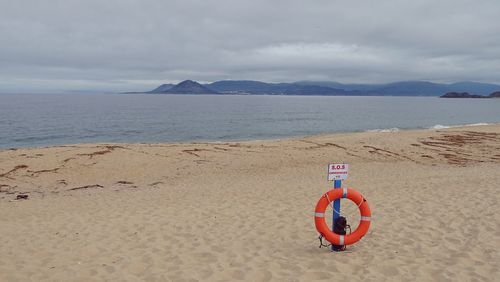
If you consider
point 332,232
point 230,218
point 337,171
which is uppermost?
point 337,171

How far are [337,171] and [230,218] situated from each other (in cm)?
303

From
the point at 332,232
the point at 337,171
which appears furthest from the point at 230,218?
the point at 337,171

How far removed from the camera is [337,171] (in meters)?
5.74

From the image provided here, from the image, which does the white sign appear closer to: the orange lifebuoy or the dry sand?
the orange lifebuoy

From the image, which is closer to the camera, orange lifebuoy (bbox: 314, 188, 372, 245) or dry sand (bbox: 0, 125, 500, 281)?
dry sand (bbox: 0, 125, 500, 281)

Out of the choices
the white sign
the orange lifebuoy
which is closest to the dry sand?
the orange lifebuoy

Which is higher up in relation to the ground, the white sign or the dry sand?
the white sign

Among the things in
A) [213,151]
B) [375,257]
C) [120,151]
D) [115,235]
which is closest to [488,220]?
[375,257]

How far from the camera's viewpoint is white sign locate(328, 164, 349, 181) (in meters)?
5.70

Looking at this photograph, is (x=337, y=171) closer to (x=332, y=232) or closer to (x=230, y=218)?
(x=332, y=232)

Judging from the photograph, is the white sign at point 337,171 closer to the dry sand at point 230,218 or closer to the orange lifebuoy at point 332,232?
the orange lifebuoy at point 332,232

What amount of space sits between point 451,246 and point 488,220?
1.83 meters

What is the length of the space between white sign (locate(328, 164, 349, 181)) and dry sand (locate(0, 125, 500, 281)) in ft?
3.62

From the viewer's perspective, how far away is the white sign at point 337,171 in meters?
5.70
